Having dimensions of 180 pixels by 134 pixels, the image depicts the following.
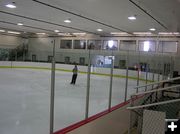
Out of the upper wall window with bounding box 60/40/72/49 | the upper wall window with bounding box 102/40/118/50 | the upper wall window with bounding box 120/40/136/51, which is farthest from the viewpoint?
the upper wall window with bounding box 60/40/72/49

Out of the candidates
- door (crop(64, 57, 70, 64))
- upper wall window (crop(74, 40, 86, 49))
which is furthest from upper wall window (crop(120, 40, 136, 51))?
door (crop(64, 57, 70, 64))

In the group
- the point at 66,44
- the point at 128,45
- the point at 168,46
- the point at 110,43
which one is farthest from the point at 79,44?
the point at 168,46

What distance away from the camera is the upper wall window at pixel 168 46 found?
15.7m

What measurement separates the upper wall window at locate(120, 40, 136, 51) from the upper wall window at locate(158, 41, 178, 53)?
7.22 feet

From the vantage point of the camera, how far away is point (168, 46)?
629 inches

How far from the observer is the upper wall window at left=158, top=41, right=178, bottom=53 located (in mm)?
15734

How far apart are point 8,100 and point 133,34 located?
41.7ft

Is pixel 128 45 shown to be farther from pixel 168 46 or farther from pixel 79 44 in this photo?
pixel 79 44

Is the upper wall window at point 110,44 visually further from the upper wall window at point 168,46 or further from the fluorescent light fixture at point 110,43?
the upper wall window at point 168,46

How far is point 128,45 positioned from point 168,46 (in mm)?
3356

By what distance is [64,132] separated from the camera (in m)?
2.88

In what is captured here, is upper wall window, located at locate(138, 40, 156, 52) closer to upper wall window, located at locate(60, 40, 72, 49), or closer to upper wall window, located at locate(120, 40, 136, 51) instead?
upper wall window, located at locate(120, 40, 136, 51)

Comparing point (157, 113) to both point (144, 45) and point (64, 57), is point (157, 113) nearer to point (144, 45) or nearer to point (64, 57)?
point (64, 57)

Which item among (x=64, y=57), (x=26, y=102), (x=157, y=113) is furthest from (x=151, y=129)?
(x=64, y=57)
